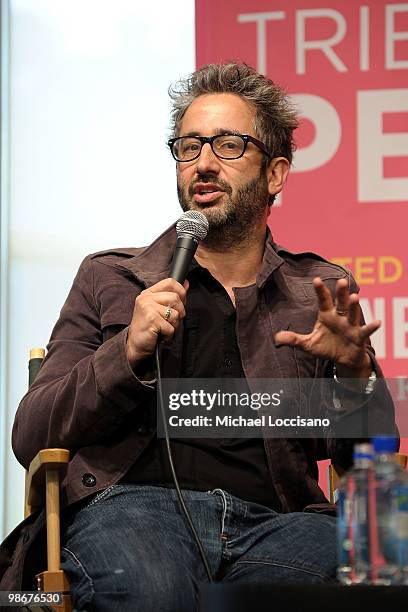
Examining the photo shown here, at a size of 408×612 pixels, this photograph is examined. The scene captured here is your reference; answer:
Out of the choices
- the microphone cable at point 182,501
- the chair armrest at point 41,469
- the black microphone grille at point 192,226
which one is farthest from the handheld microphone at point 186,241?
the chair armrest at point 41,469

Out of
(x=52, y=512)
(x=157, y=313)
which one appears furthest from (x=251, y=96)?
(x=52, y=512)

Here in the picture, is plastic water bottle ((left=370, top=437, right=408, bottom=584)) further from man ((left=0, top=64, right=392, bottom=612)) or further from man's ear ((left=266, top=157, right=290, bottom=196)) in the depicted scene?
man's ear ((left=266, top=157, right=290, bottom=196))

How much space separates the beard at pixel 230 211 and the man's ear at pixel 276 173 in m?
0.07

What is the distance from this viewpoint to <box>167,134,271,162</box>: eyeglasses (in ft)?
8.12

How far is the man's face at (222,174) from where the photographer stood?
8.04ft

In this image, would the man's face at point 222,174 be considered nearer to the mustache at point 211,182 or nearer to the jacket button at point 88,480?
the mustache at point 211,182

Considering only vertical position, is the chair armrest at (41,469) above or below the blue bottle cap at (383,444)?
below

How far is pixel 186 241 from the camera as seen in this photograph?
81.8 inches

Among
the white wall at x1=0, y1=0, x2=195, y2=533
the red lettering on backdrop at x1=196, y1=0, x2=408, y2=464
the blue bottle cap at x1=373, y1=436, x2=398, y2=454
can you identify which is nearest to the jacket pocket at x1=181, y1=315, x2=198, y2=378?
the blue bottle cap at x1=373, y1=436, x2=398, y2=454

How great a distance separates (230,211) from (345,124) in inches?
41.0

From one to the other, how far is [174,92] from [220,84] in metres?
0.16

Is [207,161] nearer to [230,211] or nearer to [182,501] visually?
[230,211]

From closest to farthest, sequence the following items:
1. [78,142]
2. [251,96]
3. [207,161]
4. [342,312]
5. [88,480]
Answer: [342,312]
[88,480]
[207,161]
[251,96]
[78,142]

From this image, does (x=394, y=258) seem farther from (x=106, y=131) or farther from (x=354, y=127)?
(x=106, y=131)
